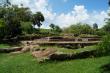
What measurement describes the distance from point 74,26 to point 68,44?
55.8 m

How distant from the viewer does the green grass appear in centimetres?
1638

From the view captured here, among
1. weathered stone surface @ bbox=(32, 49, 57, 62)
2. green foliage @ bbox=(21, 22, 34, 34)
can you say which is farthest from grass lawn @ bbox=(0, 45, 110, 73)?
green foliage @ bbox=(21, 22, 34, 34)

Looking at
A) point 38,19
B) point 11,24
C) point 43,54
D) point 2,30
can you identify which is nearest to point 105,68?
point 43,54

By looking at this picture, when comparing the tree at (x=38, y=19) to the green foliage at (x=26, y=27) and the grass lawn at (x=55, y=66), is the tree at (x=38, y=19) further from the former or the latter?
the grass lawn at (x=55, y=66)

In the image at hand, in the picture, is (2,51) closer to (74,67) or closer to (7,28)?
(74,67)

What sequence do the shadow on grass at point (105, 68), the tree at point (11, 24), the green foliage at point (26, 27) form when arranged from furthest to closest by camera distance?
the green foliage at point (26, 27) < the tree at point (11, 24) < the shadow on grass at point (105, 68)

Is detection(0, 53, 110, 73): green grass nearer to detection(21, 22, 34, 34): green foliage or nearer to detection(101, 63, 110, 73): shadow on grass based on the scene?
detection(101, 63, 110, 73): shadow on grass

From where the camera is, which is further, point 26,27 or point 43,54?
point 26,27

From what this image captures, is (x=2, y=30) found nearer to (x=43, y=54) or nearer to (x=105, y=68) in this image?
(x=43, y=54)

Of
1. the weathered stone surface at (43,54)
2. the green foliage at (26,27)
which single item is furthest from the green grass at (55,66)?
the green foliage at (26,27)

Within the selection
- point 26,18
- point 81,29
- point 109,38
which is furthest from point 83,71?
point 81,29

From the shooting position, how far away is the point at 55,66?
1742 centimetres

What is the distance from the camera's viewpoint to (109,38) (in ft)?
50.5

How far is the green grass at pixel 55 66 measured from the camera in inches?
645
